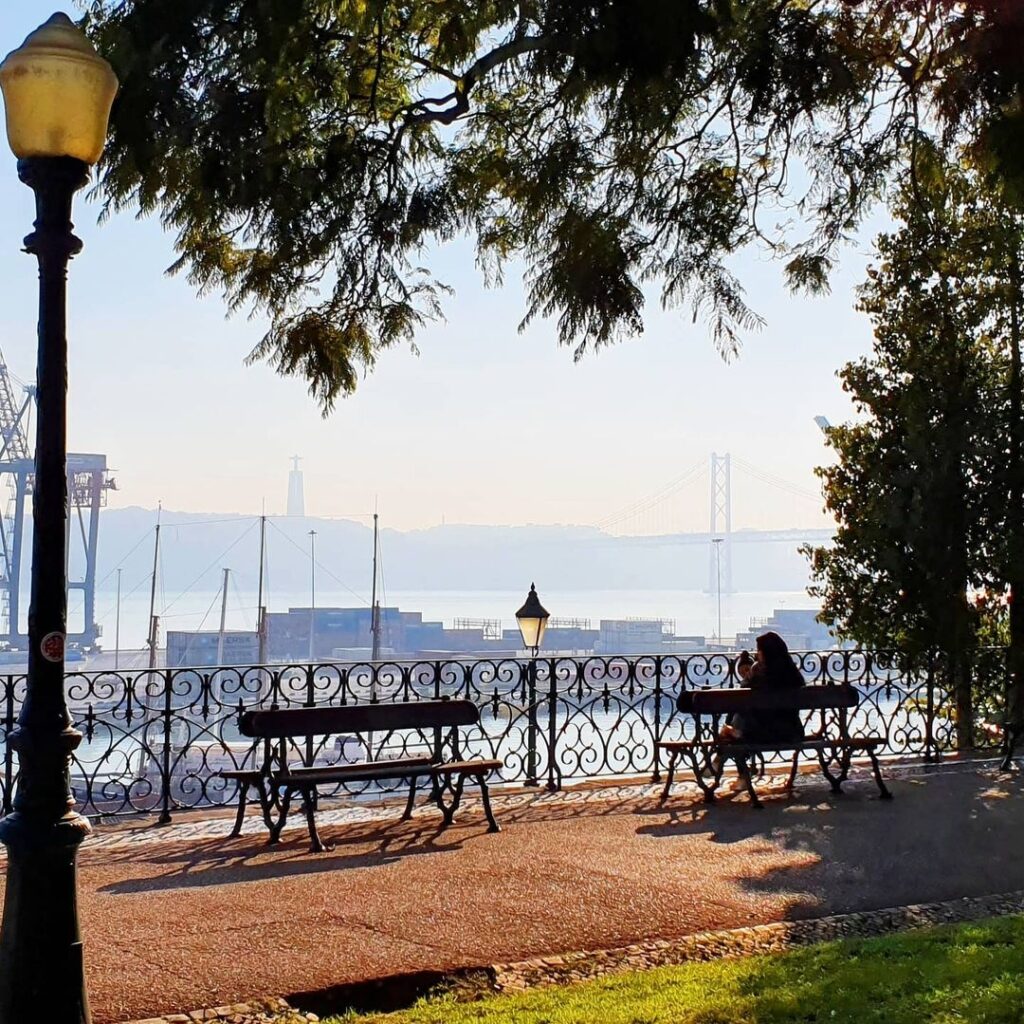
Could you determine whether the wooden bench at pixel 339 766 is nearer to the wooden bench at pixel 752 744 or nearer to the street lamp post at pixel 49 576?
the wooden bench at pixel 752 744

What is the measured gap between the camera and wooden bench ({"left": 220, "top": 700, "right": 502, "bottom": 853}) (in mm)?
7832

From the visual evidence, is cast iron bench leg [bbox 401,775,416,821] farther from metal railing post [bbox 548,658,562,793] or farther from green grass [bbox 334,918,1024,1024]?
green grass [bbox 334,918,1024,1024]

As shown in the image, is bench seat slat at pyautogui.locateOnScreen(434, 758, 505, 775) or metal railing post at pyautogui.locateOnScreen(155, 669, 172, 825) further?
metal railing post at pyautogui.locateOnScreen(155, 669, 172, 825)

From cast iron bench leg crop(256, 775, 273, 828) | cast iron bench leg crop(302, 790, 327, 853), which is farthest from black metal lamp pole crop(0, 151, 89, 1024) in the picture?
cast iron bench leg crop(256, 775, 273, 828)

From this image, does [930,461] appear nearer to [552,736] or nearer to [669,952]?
[552,736]

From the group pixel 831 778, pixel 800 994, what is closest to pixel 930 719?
pixel 831 778

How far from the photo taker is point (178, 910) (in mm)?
6012

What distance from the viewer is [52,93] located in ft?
13.4

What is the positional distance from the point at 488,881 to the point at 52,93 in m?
4.35

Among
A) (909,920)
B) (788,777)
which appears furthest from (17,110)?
(788,777)

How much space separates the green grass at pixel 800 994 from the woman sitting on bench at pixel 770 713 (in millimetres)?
4339

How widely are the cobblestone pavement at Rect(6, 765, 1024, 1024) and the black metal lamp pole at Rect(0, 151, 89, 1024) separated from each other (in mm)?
695

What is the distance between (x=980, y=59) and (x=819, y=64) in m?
0.79

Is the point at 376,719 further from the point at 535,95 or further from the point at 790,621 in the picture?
the point at 790,621
